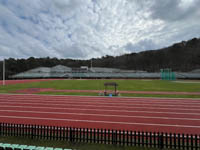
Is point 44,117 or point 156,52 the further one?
point 156,52

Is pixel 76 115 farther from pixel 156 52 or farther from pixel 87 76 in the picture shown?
pixel 156 52

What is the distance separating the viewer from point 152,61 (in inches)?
4500

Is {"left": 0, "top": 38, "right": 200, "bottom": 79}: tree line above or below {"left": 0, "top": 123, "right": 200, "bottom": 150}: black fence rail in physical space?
above

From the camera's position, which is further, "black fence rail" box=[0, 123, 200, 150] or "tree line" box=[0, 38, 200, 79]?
"tree line" box=[0, 38, 200, 79]

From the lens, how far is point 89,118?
27.2 ft

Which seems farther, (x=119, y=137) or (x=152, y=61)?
(x=152, y=61)

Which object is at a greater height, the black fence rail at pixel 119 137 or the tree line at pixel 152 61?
the tree line at pixel 152 61

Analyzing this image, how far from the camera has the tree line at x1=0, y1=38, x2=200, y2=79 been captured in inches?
3834

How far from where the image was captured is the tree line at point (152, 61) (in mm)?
97381

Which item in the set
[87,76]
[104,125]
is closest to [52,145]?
[104,125]

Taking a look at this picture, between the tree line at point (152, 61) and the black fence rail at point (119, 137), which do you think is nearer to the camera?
the black fence rail at point (119, 137)

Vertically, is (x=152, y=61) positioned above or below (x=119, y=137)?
above

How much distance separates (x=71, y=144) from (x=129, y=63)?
397ft

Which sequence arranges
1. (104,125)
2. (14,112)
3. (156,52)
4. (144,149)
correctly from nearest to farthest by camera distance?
(144,149) < (104,125) < (14,112) < (156,52)
